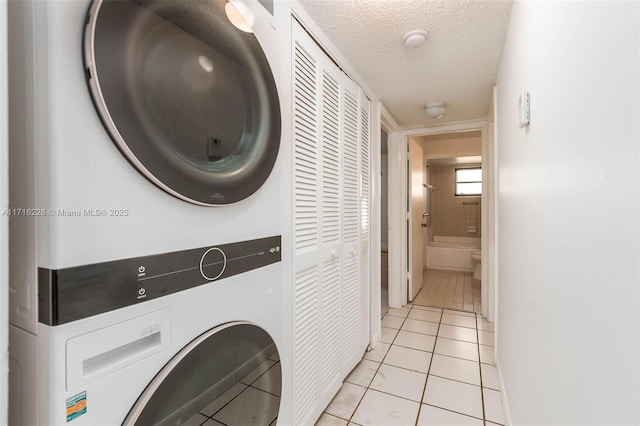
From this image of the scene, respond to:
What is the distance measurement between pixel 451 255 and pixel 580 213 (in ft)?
16.0

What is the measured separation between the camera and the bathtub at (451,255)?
4.99 m

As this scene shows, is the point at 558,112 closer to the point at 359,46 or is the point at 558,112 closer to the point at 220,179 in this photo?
the point at 220,179

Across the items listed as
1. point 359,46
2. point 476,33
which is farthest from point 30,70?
point 476,33

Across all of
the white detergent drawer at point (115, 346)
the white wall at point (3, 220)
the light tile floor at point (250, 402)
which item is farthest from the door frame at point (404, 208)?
the white wall at point (3, 220)

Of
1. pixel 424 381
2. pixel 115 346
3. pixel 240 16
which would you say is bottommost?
pixel 424 381

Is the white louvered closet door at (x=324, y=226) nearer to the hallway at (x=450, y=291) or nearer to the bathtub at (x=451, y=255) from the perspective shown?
the hallway at (x=450, y=291)

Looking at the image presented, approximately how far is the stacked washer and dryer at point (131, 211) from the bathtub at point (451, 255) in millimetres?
4883

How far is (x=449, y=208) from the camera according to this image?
231 inches

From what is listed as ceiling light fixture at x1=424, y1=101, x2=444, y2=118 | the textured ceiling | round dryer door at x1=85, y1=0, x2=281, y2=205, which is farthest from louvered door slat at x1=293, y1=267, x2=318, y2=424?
ceiling light fixture at x1=424, y1=101, x2=444, y2=118

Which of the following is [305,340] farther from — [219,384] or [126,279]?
A: [126,279]

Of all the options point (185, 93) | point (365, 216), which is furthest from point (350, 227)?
point (185, 93)

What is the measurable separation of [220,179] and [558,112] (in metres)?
0.92

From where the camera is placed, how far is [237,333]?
86 cm

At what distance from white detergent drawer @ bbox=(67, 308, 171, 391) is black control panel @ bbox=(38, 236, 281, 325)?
0.05 meters
